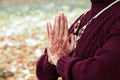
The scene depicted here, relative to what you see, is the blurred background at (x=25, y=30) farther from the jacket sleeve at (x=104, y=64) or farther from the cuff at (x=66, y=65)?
the jacket sleeve at (x=104, y=64)

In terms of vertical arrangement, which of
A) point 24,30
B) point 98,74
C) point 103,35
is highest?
point 103,35

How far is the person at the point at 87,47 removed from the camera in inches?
78.9

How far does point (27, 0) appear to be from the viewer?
1157 cm

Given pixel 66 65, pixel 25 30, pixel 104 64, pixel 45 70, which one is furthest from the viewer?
pixel 25 30

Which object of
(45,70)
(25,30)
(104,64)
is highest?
(104,64)

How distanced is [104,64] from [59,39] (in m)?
0.41

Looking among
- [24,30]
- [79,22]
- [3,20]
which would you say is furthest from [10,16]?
[79,22]

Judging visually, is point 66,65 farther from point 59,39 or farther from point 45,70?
point 45,70

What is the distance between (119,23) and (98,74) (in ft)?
0.84

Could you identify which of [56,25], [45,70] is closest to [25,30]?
[45,70]

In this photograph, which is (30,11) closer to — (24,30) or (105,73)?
(24,30)

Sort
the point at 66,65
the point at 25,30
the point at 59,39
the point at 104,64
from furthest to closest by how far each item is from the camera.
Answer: the point at 25,30
the point at 59,39
the point at 66,65
the point at 104,64

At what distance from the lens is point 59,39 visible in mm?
2336

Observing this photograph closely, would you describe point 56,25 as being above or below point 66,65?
above
